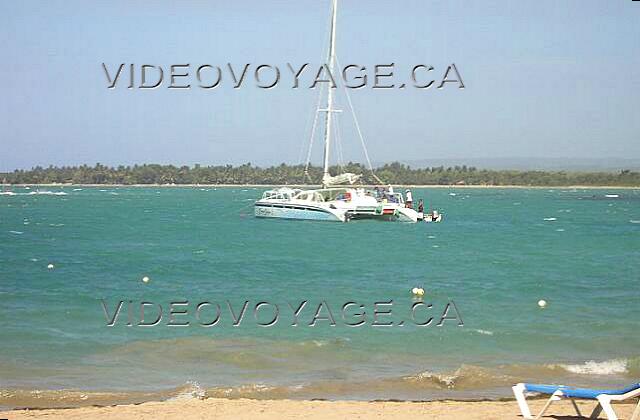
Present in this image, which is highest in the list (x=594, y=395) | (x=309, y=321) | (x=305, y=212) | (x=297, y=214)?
(x=594, y=395)

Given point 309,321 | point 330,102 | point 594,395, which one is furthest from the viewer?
point 330,102

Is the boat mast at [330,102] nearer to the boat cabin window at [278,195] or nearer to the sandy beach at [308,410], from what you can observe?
the boat cabin window at [278,195]

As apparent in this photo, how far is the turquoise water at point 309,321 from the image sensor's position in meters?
13.9

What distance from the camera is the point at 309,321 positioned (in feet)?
63.3

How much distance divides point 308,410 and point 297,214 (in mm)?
48256

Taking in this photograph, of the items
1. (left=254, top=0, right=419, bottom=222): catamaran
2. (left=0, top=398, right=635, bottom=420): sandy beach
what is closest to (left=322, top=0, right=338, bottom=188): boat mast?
(left=254, top=0, right=419, bottom=222): catamaran

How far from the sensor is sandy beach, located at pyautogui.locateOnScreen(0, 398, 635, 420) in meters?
10.8

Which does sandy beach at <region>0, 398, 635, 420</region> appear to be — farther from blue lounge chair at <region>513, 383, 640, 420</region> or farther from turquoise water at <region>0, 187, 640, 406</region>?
turquoise water at <region>0, 187, 640, 406</region>

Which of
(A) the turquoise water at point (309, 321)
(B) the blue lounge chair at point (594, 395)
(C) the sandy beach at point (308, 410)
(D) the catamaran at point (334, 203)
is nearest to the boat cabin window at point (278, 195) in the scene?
(D) the catamaran at point (334, 203)

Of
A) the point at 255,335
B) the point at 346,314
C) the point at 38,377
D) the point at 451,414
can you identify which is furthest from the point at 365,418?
the point at 346,314

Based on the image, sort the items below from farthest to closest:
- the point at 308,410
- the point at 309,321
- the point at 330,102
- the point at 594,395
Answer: the point at 330,102 < the point at 309,321 < the point at 308,410 < the point at 594,395

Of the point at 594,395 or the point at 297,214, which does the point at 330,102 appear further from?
the point at 594,395

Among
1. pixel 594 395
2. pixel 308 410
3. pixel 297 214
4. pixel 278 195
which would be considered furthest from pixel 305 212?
pixel 594 395

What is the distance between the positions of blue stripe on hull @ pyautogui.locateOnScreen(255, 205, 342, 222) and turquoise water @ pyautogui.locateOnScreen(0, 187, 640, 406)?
42.5ft
